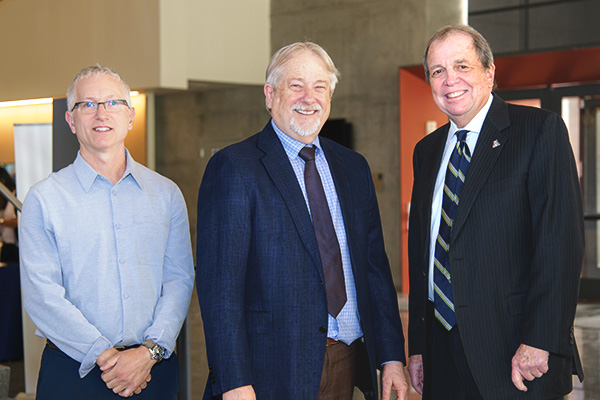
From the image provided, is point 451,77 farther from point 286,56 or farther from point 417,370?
point 417,370

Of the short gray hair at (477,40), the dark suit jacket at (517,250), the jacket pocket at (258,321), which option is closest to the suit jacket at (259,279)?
the jacket pocket at (258,321)

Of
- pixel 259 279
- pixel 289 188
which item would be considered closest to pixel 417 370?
pixel 259 279

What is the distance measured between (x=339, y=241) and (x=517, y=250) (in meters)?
0.57

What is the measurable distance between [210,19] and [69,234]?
8.39 m

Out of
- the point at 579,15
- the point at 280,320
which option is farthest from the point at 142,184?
the point at 579,15

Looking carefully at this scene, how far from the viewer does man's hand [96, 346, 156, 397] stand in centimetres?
220

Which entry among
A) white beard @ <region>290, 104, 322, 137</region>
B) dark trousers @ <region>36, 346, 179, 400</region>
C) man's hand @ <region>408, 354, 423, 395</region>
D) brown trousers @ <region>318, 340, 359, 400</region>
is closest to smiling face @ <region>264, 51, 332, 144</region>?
white beard @ <region>290, 104, 322, 137</region>

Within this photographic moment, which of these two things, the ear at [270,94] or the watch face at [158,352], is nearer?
the watch face at [158,352]

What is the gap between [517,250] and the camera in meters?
2.21

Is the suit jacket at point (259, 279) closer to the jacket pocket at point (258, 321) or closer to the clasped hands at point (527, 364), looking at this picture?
the jacket pocket at point (258, 321)

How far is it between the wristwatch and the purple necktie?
22.6 inches

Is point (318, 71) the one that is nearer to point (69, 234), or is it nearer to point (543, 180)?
point (543, 180)

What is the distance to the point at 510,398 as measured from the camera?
2.21 metres

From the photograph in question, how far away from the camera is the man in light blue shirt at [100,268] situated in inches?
87.2
